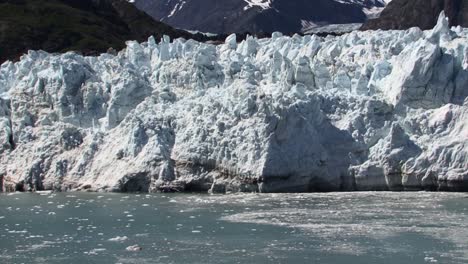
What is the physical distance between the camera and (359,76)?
82.9 ft

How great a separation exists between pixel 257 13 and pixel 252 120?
119340 mm

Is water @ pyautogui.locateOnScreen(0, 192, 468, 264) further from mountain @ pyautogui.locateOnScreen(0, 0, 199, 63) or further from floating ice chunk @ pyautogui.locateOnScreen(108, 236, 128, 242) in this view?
mountain @ pyautogui.locateOnScreen(0, 0, 199, 63)

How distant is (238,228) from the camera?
17.7 m

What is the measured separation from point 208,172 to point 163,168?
1.27 meters

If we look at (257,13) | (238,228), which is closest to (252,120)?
(238,228)

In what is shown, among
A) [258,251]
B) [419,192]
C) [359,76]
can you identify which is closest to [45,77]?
[359,76]

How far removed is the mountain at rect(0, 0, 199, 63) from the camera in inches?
2576

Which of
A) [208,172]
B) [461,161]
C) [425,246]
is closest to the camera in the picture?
[425,246]

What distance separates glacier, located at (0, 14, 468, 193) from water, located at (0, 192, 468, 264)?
3.10 feet

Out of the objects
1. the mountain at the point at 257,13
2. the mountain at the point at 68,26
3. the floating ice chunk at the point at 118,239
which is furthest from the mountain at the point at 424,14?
the floating ice chunk at the point at 118,239

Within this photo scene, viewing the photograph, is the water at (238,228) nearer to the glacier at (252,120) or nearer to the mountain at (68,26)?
the glacier at (252,120)

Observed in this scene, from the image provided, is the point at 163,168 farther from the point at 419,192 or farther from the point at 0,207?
the point at 419,192

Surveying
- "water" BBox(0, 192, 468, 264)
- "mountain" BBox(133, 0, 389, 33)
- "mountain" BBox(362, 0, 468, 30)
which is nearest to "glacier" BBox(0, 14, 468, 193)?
"water" BBox(0, 192, 468, 264)

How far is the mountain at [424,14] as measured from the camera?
9312cm
